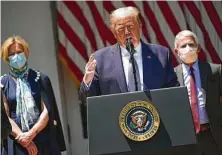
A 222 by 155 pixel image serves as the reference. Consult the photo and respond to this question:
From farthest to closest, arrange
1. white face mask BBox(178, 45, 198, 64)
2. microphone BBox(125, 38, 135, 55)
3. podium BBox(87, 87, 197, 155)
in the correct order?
white face mask BBox(178, 45, 198, 64) → microphone BBox(125, 38, 135, 55) → podium BBox(87, 87, 197, 155)

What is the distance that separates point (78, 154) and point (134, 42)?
3558 millimetres

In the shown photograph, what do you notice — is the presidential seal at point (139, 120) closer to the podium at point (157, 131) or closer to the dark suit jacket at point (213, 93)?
the podium at point (157, 131)

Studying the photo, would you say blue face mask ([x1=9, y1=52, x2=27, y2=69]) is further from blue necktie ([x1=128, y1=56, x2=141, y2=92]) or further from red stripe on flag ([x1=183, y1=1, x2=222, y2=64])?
red stripe on flag ([x1=183, y1=1, x2=222, y2=64])

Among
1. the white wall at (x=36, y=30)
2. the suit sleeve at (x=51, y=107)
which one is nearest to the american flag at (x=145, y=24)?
the white wall at (x=36, y=30)

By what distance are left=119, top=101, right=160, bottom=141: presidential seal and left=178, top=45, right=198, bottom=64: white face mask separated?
4.30ft

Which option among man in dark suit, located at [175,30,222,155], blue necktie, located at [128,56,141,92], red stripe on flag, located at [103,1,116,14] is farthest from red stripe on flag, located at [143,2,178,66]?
blue necktie, located at [128,56,141,92]

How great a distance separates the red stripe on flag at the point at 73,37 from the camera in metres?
5.82

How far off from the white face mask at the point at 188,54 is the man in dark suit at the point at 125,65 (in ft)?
2.62

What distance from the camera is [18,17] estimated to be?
5.96 metres

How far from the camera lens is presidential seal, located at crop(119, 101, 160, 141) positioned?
2473 millimetres

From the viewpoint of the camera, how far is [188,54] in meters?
3.71

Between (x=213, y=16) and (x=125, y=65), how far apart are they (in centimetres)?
320

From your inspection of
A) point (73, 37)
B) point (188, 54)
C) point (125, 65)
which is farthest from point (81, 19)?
point (125, 65)

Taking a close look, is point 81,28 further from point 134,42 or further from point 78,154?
point 134,42
